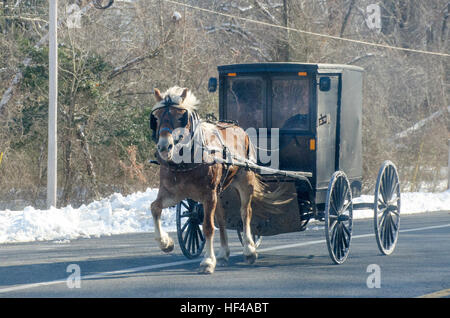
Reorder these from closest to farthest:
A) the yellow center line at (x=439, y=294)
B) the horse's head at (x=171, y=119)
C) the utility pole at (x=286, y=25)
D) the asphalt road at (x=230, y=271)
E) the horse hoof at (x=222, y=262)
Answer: the yellow center line at (x=439, y=294)
the asphalt road at (x=230, y=271)
the horse's head at (x=171, y=119)
the horse hoof at (x=222, y=262)
the utility pole at (x=286, y=25)

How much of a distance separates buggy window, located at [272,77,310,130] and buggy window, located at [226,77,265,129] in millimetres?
202

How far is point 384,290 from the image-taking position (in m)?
7.88

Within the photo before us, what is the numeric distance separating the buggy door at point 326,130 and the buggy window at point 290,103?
0.65ft

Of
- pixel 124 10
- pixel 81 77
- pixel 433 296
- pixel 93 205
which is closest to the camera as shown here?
pixel 433 296

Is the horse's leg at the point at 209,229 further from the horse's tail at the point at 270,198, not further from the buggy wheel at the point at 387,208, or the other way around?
the buggy wheel at the point at 387,208

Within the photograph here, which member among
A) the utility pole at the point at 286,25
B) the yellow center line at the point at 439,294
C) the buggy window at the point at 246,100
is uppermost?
the utility pole at the point at 286,25

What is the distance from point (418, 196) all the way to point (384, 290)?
1338 cm

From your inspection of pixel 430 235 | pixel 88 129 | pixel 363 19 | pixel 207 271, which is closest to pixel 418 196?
pixel 430 235

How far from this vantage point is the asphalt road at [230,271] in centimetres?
768

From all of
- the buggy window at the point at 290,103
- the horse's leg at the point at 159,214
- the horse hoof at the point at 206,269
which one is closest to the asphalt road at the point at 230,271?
the horse hoof at the point at 206,269

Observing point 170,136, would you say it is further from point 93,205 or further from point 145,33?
point 145,33

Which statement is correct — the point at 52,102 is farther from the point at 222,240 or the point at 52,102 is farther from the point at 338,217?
the point at 338,217

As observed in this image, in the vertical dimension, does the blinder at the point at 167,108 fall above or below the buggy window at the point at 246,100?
below

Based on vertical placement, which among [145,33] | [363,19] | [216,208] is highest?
[363,19]
